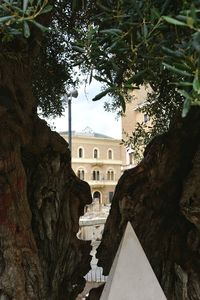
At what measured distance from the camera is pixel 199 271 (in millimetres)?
2830

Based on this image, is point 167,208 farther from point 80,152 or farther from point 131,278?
point 80,152

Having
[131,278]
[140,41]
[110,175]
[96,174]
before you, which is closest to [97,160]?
[96,174]

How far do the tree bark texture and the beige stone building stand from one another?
21.7 metres

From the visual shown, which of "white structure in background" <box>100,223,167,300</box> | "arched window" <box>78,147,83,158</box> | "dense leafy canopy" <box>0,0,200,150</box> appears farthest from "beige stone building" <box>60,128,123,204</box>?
"dense leafy canopy" <box>0,0,200,150</box>

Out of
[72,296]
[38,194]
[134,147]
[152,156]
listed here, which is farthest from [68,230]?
[134,147]

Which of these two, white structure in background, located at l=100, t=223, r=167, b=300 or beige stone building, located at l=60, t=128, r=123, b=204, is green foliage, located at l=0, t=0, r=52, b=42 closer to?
white structure in background, located at l=100, t=223, r=167, b=300

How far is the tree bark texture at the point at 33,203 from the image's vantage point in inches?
93.4

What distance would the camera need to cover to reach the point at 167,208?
3016 mm

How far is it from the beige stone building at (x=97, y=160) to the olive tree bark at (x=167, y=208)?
21.8m

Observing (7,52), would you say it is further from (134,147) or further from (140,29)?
(134,147)

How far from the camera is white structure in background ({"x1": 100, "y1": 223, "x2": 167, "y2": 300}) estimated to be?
6.44ft

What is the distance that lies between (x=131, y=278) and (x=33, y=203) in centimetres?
111

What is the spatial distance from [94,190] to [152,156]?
24.8m

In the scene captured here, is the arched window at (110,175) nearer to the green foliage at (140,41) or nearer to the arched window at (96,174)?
the arched window at (96,174)
